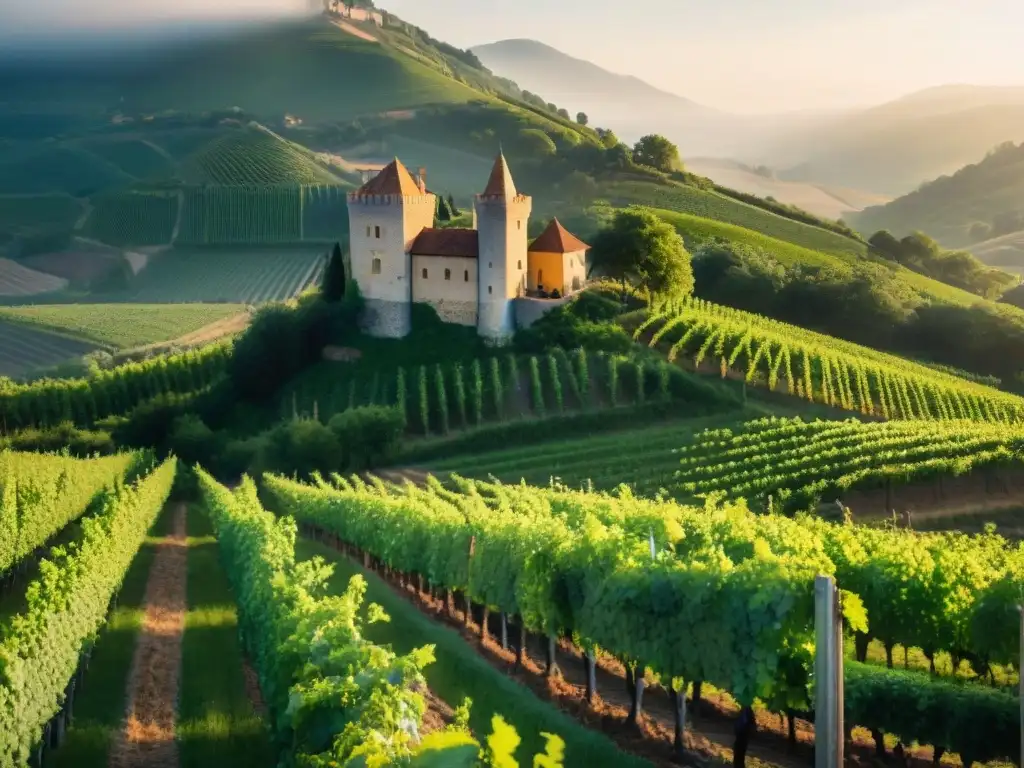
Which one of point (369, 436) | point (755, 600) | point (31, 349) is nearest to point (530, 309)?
point (369, 436)

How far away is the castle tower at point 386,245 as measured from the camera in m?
49.2

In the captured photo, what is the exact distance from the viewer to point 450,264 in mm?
48719

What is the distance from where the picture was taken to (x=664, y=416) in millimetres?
42219

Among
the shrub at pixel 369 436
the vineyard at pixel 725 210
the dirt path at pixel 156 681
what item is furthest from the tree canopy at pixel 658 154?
the dirt path at pixel 156 681

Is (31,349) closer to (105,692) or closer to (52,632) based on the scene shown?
(105,692)

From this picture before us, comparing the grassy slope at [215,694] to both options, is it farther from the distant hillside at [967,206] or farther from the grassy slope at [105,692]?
the distant hillside at [967,206]

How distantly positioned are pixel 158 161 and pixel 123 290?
1341 inches

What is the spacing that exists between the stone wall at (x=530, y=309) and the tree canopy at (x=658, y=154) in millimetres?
52772

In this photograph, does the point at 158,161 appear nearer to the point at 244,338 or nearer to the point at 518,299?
the point at 244,338

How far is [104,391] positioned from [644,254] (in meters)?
26.9

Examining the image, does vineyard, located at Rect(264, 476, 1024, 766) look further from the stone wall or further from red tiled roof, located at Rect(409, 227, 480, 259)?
red tiled roof, located at Rect(409, 227, 480, 259)

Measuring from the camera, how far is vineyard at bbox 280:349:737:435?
43.1 metres

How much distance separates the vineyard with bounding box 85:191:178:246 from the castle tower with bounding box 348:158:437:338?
63328 mm

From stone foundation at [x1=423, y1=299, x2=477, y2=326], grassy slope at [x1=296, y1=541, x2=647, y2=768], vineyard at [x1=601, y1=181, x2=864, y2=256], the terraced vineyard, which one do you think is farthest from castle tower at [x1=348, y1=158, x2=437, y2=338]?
the terraced vineyard
